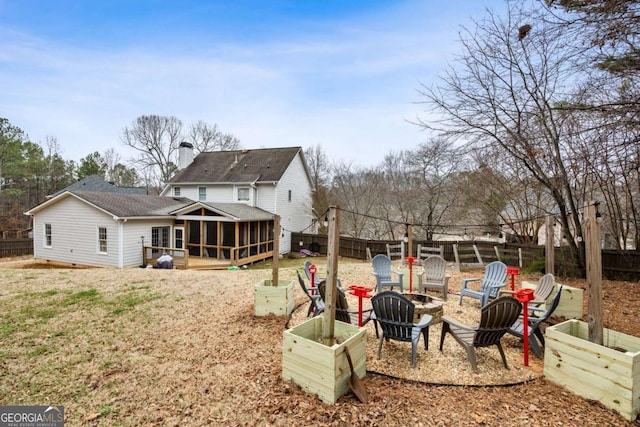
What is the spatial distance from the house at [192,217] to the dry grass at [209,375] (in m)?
8.27

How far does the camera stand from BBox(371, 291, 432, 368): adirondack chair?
145 inches

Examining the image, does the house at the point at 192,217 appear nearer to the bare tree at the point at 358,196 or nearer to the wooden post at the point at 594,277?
the bare tree at the point at 358,196

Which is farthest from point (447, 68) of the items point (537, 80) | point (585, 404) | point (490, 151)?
point (585, 404)

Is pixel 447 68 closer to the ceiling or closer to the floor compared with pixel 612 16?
closer to the ceiling

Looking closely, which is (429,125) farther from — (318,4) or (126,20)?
(126,20)

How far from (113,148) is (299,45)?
3440 centimetres

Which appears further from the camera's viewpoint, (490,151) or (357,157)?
(357,157)

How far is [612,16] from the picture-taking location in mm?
4152

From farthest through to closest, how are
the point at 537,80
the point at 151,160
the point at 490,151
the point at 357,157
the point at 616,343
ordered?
the point at 151,160
the point at 357,157
the point at 490,151
the point at 537,80
the point at 616,343

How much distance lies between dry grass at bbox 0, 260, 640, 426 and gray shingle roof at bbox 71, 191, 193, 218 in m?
8.19

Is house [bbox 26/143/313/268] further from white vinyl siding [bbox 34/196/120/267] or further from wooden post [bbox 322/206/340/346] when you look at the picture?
wooden post [bbox 322/206/340/346]

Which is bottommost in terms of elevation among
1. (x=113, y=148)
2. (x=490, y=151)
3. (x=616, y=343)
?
(x=616, y=343)

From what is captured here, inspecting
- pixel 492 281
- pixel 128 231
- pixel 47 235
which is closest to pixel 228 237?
pixel 128 231
